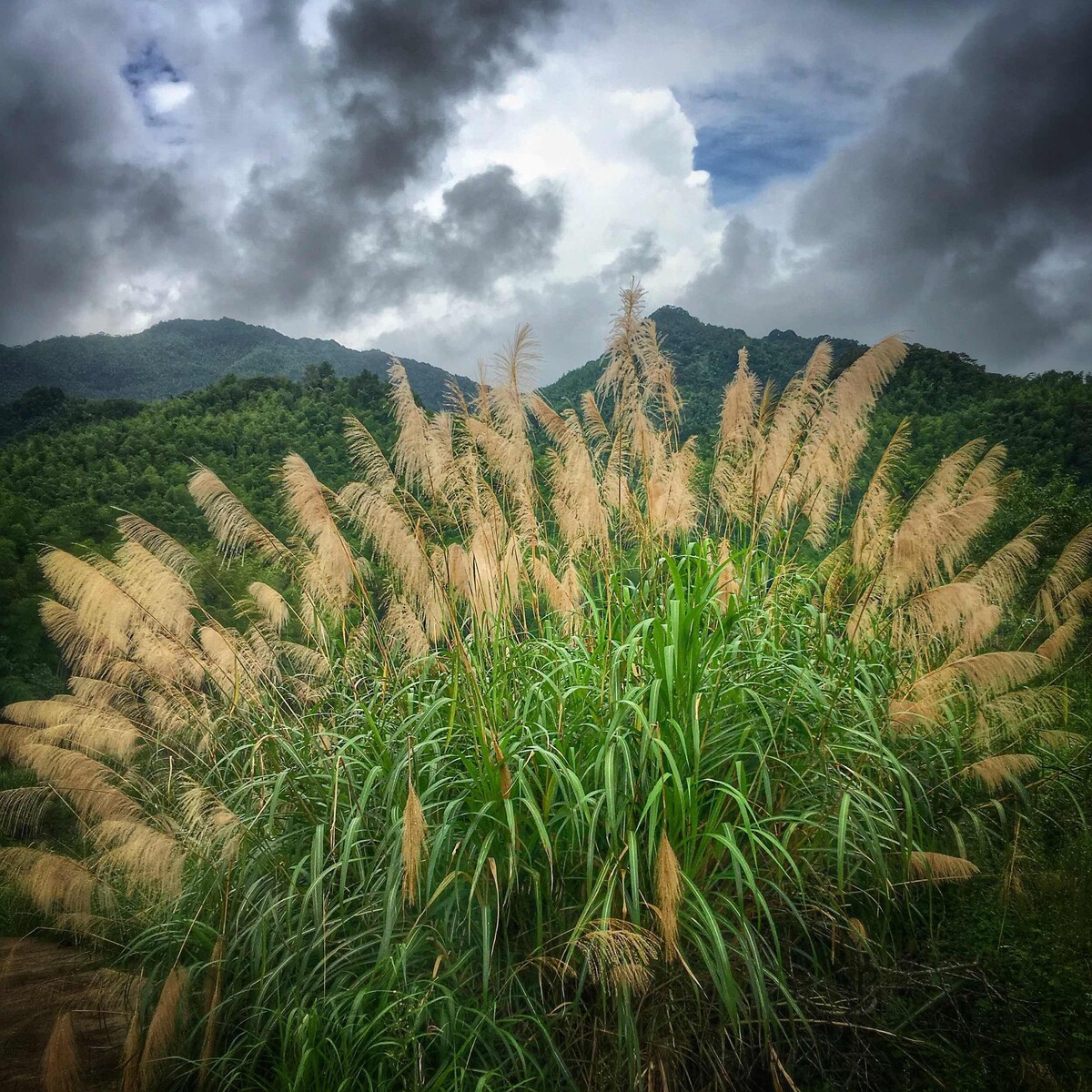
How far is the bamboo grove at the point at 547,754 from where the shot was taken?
7.91 ft

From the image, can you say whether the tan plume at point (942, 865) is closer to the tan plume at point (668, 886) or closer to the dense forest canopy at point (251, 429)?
the tan plume at point (668, 886)

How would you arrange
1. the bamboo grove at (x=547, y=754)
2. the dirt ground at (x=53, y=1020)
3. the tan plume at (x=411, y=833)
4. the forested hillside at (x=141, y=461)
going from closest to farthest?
the tan plume at (x=411, y=833) → the bamboo grove at (x=547, y=754) → the dirt ground at (x=53, y=1020) → the forested hillside at (x=141, y=461)

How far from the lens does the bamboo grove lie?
7.91 feet

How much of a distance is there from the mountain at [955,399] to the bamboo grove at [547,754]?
9.24 m

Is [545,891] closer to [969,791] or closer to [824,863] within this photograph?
[824,863]

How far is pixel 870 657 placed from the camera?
3.96 meters

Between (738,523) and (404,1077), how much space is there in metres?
3.61

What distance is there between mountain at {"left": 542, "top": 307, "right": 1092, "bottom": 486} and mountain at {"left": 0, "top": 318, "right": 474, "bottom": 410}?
962 centimetres

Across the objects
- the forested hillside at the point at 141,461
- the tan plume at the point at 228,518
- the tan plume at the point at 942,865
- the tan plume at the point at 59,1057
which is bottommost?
the tan plume at the point at 59,1057

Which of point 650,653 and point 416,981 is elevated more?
point 650,653

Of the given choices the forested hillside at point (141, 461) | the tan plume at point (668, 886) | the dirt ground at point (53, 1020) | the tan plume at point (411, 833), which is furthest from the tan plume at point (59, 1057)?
the forested hillside at point (141, 461)

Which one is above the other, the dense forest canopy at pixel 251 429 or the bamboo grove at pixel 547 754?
the dense forest canopy at pixel 251 429

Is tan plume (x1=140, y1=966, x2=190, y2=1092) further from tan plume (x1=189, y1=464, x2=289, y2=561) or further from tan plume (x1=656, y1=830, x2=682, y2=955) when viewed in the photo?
tan plume (x1=189, y1=464, x2=289, y2=561)

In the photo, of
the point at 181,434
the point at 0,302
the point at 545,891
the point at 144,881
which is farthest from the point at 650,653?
the point at 181,434
